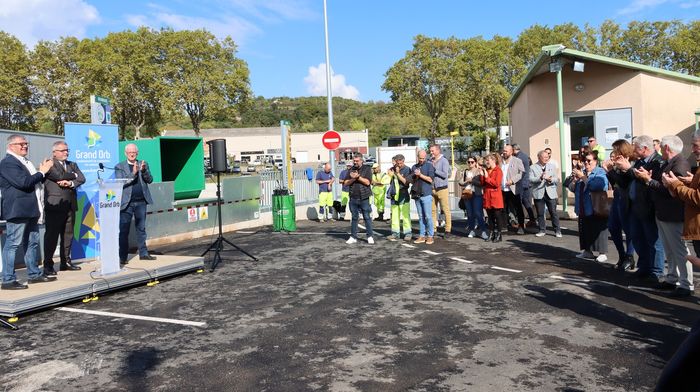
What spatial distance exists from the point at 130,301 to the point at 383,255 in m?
4.41

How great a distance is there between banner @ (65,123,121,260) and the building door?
12.2 metres

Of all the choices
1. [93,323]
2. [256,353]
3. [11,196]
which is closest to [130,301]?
[93,323]

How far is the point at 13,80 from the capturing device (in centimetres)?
3700

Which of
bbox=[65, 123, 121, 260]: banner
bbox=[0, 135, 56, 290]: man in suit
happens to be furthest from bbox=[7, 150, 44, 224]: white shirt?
bbox=[65, 123, 121, 260]: banner

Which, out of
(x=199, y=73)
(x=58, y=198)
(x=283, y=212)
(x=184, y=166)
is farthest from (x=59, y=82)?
(x=58, y=198)

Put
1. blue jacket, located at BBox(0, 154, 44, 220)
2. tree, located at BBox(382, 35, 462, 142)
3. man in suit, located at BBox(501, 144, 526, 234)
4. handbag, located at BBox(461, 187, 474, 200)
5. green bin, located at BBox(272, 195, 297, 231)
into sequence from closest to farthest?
blue jacket, located at BBox(0, 154, 44, 220) < man in suit, located at BBox(501, 144, 526, 234) < handbag, located at BBox(461, 187, 474, 200) < green bin, located at BBox(272, 195, 297, 231) < tree, located at BBox(382, 35, 462, 142)

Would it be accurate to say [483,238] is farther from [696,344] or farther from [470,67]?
[470,67]

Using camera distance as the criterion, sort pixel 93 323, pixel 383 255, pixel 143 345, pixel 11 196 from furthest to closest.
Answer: pixel 383 255 < pixel 11 196 < pixel 93 323 < pixel 143 345

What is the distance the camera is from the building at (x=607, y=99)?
14.0 meters

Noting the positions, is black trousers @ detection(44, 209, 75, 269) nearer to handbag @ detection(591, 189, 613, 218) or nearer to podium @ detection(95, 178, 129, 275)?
podium @ detection(95, 178, 129, 275)

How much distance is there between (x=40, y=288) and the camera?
6.67 metres

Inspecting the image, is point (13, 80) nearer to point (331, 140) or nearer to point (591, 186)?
point (331, 140)

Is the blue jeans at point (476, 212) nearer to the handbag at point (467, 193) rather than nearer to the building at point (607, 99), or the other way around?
the handbag at point (467, 193)

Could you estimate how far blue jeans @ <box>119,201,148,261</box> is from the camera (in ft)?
27.6
